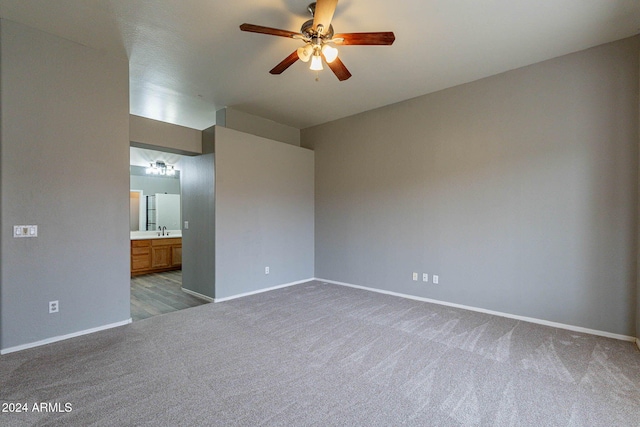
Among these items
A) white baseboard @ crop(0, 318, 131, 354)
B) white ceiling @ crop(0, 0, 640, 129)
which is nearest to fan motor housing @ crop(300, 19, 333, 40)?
white ceiling @ crop(0, 0, 640, 129)

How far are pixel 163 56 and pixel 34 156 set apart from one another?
166 cm

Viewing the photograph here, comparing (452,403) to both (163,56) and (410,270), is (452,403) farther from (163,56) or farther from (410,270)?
(163,56)

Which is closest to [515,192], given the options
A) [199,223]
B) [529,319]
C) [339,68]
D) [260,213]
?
[529,319]

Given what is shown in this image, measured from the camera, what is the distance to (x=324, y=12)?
221 cm

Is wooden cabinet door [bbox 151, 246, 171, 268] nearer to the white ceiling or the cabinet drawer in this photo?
the cabinet drawer

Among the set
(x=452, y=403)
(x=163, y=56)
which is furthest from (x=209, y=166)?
(x=452, y=403)

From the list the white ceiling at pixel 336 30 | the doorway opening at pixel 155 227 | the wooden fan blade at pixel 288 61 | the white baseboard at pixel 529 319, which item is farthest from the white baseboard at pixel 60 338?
the white baseboard at pixel 529 319

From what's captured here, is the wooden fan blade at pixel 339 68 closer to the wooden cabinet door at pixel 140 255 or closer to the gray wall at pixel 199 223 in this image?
the gray wall at pixel 199 223

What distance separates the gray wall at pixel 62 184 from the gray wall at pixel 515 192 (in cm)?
357

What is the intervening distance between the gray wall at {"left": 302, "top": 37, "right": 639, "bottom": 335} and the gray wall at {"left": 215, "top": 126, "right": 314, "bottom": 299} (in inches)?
43.0

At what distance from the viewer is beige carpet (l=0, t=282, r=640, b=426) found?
1.88 m

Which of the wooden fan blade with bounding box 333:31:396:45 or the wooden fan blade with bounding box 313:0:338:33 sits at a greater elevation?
the wooden fan blade with bounding box 313:0:338:33

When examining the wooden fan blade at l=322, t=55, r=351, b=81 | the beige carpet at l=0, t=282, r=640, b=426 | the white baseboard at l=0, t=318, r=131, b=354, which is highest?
the wooden fan blade at l=322, t=55, r=351, b=81

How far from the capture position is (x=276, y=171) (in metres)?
5.23
